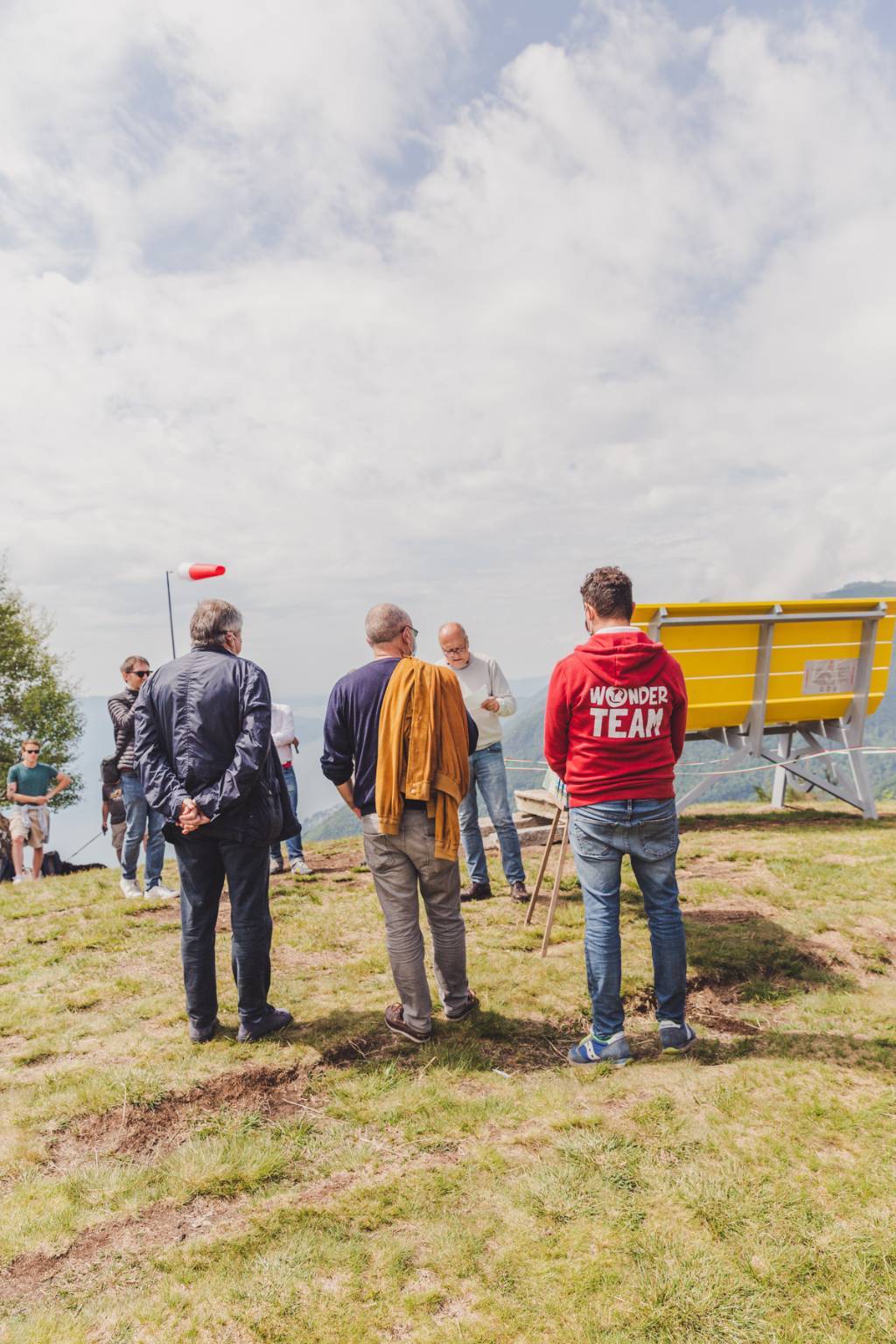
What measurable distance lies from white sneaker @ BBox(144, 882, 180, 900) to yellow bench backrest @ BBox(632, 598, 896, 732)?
6254 millimetres

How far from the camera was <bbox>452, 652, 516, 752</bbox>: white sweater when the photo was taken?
7336mm

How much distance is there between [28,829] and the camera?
11984mm

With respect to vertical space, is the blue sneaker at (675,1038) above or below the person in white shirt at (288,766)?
below

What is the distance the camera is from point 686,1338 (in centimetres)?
250

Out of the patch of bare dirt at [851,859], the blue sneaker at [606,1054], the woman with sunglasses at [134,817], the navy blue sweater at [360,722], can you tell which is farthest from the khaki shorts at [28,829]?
the patch of bare dirt at [851,859]

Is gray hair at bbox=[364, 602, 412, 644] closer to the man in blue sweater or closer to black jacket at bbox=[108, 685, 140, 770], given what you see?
the man in blue sweater

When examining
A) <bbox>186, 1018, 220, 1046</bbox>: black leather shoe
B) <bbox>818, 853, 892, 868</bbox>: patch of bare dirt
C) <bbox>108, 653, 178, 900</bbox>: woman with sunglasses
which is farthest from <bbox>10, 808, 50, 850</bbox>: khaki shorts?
<bbox>818, 853, 892, 868</bbox>: patch of bare dirt

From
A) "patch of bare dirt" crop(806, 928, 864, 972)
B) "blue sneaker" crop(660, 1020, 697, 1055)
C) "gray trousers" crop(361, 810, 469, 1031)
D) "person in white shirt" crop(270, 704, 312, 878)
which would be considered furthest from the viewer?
"person in white shirt" crop(270, 704, 312, 878)

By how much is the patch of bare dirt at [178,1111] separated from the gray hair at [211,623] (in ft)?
8.33

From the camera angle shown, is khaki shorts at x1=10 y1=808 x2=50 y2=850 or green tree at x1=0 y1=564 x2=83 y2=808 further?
green tree at x1=0 y1=564 x2=83 y2=808

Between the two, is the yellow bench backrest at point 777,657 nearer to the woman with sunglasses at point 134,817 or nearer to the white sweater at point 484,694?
the white sweater at point 484,694

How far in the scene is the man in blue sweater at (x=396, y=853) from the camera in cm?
462

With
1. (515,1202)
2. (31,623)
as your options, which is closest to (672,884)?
(515,1202)

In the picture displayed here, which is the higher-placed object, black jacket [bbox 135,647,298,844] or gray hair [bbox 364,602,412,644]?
gray hair [bbox 364,602,412,644]
